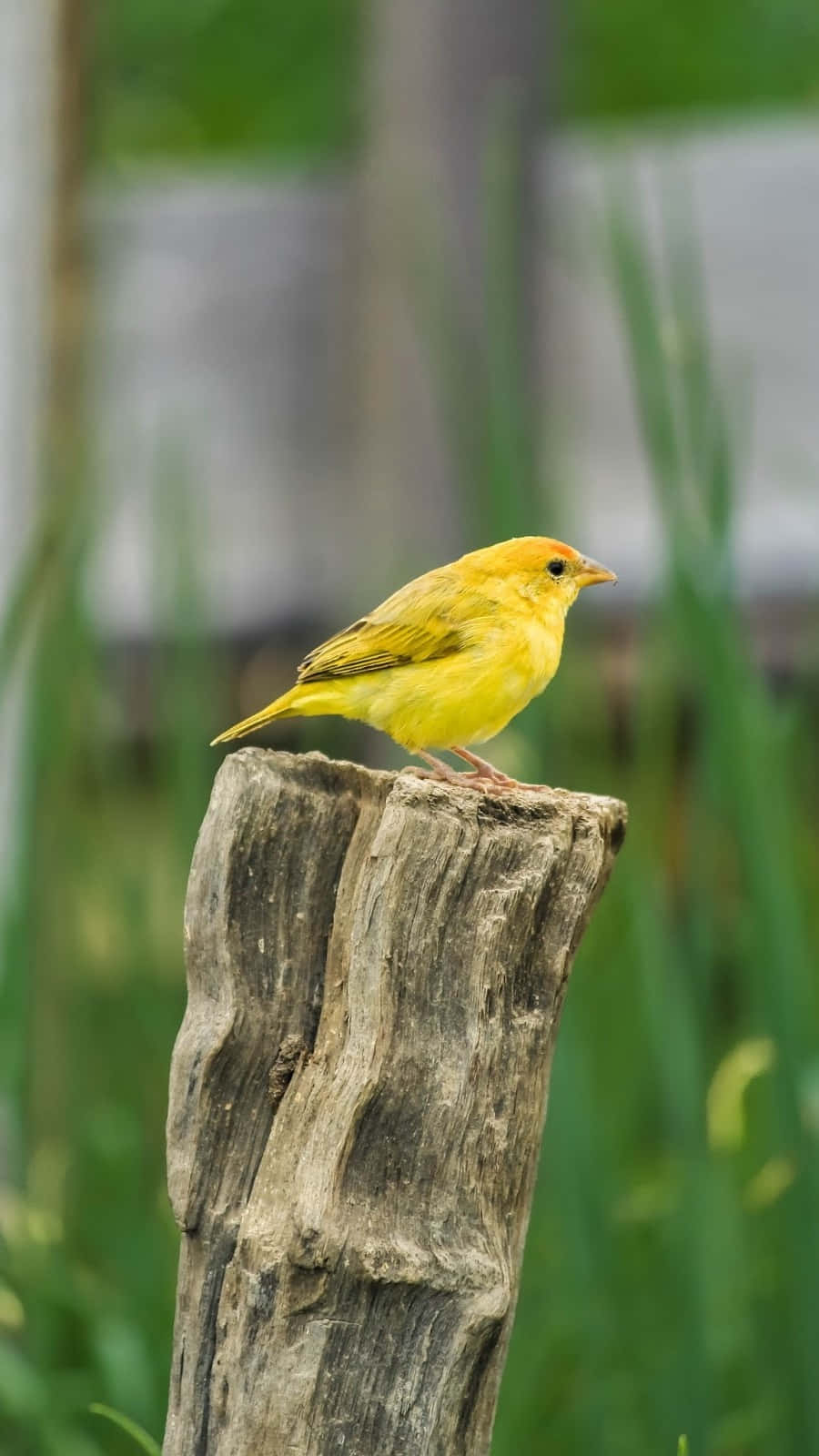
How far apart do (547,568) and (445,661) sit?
14 cm

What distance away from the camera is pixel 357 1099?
954mm

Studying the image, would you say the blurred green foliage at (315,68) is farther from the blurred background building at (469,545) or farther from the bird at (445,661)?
the bird at (445,661)

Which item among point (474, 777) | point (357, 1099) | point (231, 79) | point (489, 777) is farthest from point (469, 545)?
point (231, 79)

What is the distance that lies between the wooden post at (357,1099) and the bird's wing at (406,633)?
0.33 metres

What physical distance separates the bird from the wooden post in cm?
34

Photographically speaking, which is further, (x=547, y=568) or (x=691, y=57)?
(x=691, y=57)

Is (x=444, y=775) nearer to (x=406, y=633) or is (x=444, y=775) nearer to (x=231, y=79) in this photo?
(x=406, y=633)

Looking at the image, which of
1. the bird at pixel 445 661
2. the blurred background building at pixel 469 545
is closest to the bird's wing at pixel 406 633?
the bird at pixel 445 661

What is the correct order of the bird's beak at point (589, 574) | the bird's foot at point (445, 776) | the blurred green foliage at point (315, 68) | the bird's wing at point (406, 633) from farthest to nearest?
the blurred green foliage at point (315, 68)
the bird's beak at point (589, 574)
the bird's wing at point (406, 633)
the bird's foot at point (445, 776)

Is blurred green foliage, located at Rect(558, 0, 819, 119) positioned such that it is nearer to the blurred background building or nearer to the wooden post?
the blurred background building

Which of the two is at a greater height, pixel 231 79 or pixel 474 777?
pixel 231 79

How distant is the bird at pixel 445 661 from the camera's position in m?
1.40

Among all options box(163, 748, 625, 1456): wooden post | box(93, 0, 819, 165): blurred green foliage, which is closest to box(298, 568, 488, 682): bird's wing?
box(163, 748, 625, 1456): wooden post

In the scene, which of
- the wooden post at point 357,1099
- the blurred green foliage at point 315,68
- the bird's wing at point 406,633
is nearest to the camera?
the wooden post at point 357,1099
